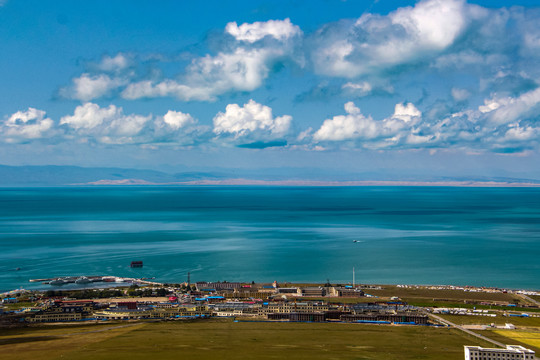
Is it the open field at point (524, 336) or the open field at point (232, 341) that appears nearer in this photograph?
the open field at point (232, 341)

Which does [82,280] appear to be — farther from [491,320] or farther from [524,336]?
[524,336]

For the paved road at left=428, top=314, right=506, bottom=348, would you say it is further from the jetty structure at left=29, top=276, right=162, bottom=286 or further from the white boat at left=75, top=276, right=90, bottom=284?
the white boat at left=75, top=276, right=90, bottom=284

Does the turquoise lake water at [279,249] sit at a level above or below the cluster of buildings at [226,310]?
above

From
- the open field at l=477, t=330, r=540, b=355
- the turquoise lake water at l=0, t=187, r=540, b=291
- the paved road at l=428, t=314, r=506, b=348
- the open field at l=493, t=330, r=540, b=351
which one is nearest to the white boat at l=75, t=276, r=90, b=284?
Result: the turquoise lake water at l=0, t=187, r=540, b=291

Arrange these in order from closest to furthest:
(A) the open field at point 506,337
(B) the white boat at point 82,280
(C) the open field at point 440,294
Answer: (A) the open field at point 506,337, (C) the open field at point 440,294, (B) the white boat at point 82,280

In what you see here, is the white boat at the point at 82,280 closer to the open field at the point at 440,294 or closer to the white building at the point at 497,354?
the open field at the point at 440,294

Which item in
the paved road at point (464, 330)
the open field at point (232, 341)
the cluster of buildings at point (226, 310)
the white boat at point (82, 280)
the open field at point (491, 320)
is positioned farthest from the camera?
the white boat at point (82, 280)

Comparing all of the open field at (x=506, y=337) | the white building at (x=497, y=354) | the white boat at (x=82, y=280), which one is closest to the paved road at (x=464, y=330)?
the open field at (x=506, y=337)

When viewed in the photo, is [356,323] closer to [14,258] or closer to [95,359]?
[95,359]

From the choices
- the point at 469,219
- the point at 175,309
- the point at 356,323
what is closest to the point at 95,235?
the point at 175,309
